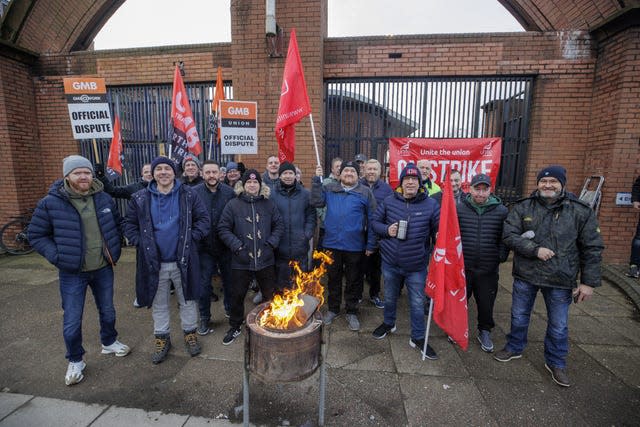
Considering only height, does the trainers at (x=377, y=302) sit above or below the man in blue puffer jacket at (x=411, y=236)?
below

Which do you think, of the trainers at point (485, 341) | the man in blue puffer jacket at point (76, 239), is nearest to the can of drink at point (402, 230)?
the trainers at point (485, 341)

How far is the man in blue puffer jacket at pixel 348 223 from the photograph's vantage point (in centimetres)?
399

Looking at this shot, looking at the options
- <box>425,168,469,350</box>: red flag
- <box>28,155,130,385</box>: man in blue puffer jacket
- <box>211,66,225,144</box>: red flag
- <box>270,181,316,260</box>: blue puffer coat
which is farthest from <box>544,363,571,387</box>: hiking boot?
<box>211,66,225,144</box>: red flag

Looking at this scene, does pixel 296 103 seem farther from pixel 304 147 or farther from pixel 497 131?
pixel 497 131

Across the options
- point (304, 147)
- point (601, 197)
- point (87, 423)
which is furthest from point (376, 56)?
point (87, 423)

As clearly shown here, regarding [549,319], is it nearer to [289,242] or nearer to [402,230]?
[402,230]

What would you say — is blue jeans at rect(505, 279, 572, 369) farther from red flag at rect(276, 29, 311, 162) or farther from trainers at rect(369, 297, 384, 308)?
red flag at rect(276, 29, 311, 162)

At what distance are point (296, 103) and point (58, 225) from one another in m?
3.30

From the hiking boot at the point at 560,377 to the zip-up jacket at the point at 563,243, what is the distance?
0.87m

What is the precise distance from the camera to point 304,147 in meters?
6.69

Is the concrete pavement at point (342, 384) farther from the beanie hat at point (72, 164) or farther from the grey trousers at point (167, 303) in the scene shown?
the beanie hat at point (72, 164)

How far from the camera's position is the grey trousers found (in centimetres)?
325

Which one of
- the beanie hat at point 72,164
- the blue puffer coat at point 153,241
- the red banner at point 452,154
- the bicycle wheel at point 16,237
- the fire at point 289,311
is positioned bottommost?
the bicycle wheel at point 16,237

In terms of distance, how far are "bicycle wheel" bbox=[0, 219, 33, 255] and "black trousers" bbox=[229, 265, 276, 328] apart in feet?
23.0
